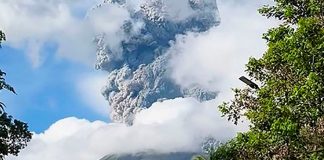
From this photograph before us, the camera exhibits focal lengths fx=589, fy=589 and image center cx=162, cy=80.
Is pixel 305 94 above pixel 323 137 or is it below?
above

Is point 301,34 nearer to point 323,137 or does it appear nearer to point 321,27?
point 321,27

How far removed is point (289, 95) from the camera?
26.4 meters

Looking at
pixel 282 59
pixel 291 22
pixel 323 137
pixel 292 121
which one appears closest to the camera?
pixel 323 137

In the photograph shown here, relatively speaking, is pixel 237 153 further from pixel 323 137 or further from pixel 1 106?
pixel 1 106

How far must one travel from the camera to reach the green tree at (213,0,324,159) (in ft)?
81.1

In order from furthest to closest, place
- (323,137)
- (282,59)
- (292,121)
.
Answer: (282,59)
(292,121)
(323,137)

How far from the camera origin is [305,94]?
80.8 ft

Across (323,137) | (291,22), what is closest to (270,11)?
(291,22)

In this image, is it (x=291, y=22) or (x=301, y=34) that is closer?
(x=301, y=34)

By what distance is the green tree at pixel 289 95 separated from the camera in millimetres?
24719

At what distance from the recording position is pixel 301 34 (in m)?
26.5

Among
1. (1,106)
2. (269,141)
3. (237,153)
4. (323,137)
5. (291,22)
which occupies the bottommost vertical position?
(323,137)

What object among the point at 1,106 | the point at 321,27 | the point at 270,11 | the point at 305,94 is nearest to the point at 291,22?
the point at 270,11

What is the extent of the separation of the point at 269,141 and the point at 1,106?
13.2 m
